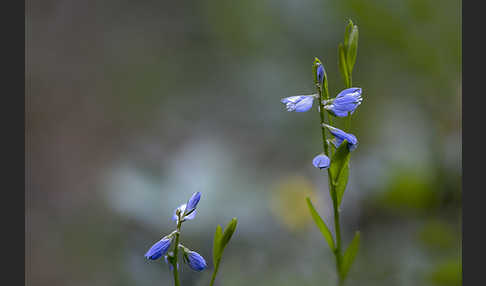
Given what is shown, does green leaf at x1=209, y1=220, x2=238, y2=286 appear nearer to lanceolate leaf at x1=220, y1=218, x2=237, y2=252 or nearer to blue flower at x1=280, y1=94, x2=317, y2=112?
lanceolate leaf at x1=220, y1=218, x2=237, y2=252

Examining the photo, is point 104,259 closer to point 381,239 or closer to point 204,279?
point 204,279

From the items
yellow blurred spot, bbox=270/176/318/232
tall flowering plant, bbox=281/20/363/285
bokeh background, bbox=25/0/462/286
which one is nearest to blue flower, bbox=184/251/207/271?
tall flowering plant, bbox=281/20/363/285

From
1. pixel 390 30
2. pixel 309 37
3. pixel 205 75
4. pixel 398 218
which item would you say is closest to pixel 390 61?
pixel 390 30

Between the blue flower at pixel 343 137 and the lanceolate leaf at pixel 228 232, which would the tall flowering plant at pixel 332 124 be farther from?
the lanceolate leaf at pixel 228 232

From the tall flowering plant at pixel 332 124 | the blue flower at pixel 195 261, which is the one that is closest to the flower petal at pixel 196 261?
the blue flower at pixel 195 261

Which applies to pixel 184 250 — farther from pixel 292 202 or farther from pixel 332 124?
pixel 292 202
